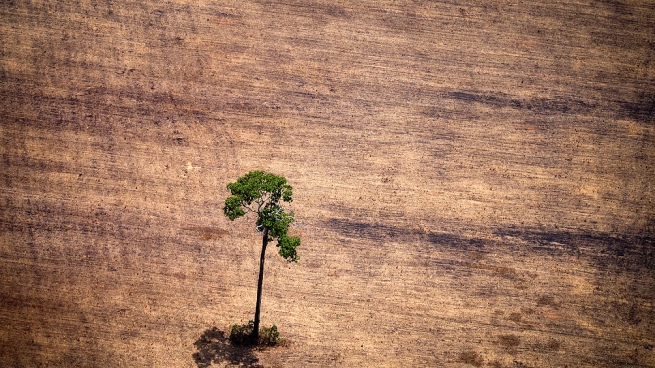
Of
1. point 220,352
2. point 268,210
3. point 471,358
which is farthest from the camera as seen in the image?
point 471,358

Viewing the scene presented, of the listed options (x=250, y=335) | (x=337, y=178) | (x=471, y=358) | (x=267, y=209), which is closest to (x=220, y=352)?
(x=250, y=335)

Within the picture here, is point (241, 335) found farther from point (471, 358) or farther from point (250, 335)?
point (471, 358)

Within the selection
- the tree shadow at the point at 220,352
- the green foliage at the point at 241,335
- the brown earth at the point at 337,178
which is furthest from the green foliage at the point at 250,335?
the brown earth at the point at 337,178

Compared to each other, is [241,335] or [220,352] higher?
[241,335]

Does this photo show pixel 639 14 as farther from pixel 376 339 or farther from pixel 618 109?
pixel 376 339

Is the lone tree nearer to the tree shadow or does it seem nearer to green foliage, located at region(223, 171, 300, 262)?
green foliage, located at region(223, 171, 300, 262)

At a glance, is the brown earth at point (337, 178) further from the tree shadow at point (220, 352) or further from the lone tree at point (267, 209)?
the lone tree at point (267, 209)
